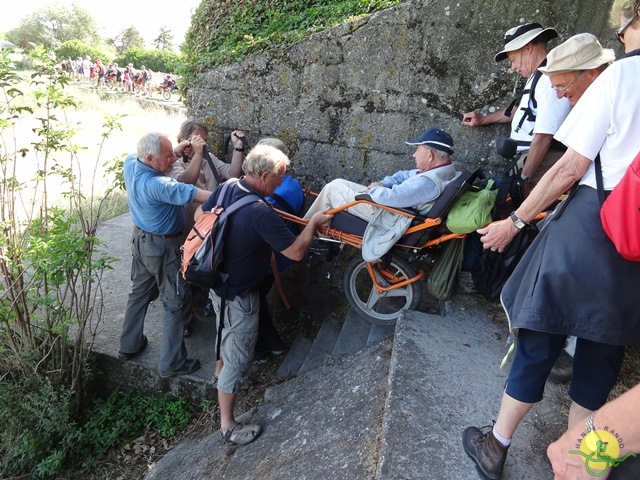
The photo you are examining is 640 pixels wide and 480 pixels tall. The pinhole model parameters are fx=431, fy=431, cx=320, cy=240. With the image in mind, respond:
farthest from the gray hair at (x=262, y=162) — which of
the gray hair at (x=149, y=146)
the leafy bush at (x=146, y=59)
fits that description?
the leafy bush at (x=146, y=59)

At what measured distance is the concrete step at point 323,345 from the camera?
3.91 m

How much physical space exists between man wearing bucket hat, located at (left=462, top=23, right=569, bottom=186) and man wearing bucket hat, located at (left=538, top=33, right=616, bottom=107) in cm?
68

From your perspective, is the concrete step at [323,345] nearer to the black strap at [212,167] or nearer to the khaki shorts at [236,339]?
the khaki shorts at [236,339]

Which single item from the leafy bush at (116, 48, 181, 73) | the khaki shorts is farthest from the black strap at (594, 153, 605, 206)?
the leafy bush at (116, 48, 181, 73)

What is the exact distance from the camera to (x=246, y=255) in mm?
2969

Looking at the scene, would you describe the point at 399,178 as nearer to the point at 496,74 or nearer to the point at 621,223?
the point at 496,74

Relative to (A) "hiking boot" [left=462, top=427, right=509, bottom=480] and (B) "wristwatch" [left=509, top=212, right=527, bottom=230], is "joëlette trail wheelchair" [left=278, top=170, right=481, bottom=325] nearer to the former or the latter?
(B) "wristwatch" [left=509, top=212, right=527, bottom=230]

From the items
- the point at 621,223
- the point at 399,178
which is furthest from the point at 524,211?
the point at 399,178

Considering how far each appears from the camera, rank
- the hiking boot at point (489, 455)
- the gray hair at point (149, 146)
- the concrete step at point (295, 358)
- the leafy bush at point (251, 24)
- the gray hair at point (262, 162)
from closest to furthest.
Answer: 1. the hiking boot at point (489, 455)
2. the gray hair at point (262, 162)
3. the gray hair at point (149, 146)
4. the concrete step at point (295, 358)
5. the leafy bush at point (251, 24)

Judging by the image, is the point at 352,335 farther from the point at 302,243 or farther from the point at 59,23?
Answer: the point at 59,23

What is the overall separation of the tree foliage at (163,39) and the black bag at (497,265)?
75.2 meters

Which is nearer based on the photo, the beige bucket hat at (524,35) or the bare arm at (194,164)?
the beige bucket hat at (524,35)

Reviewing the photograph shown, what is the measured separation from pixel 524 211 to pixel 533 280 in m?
0.37

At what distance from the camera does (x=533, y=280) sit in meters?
1.74
